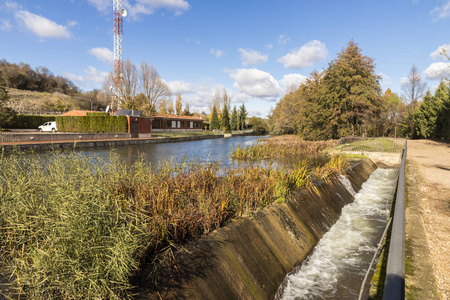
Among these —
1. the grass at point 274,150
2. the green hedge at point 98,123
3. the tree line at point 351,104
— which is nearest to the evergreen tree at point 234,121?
the tree line at point 351,104

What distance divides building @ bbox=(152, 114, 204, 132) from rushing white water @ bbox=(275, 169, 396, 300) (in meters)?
41.4

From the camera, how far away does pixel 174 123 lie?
5022 centimetres

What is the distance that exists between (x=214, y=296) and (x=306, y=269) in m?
2.42

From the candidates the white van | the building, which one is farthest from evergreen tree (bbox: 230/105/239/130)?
the white van

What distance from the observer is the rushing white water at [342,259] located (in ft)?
12.8

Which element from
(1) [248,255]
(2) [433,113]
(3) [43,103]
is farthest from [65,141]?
(3) [43,103]

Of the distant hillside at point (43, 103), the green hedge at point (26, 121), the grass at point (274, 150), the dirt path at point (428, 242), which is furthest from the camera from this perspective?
the distant hillside at point (43, 103)

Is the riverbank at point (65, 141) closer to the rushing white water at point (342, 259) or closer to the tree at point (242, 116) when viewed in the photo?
the rushing white water at point (342, 259)

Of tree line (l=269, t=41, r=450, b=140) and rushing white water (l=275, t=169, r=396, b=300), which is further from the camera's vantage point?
tree line (l=269, t=41, r=450, b=140)

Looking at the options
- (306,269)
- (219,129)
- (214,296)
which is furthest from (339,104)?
(219,129)

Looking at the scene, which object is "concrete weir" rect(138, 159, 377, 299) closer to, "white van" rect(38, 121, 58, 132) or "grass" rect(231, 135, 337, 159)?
"grass" rect(231, 135, 337, 159)

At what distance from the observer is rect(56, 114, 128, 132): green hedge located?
30.4 metres

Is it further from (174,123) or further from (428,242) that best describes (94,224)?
(174,123)

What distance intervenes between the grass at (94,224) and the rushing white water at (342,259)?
1.43 meters
